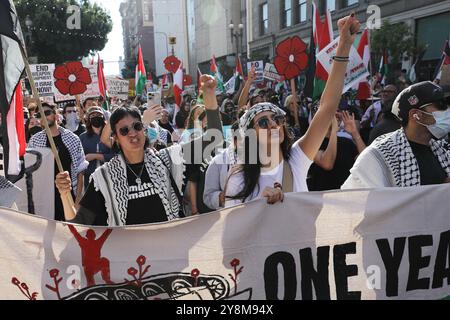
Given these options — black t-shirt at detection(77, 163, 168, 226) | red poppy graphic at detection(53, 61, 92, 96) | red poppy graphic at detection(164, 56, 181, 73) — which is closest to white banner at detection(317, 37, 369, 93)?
black t-shirt at detection(77, 163, 168, 226)

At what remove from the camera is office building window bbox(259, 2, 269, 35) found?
102ft

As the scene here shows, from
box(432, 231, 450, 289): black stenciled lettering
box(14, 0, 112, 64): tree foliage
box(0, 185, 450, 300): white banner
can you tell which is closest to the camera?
box(0, 185, 450, 300): white banner

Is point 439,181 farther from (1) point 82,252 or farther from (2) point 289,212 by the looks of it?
(1) point 82,252

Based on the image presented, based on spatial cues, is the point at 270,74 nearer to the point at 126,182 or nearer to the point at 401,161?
the point at 401,161

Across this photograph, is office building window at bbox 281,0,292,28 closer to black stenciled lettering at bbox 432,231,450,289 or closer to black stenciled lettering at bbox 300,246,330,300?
black stenciled lettering at bbox 432,231,450,289

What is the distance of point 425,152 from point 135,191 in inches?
67.6

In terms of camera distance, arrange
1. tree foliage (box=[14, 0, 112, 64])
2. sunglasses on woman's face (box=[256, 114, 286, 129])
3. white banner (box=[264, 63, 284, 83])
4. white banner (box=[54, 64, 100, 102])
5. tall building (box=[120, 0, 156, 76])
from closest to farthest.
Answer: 1. sunglasses on woman's face (box=[256, 114, 286, 129])
2. white banner (box=[54, 64, 100, 102])
3. white banner (box=[264, 63, 284, 83])
4. tree foliage (box=[14, 0, 112, 64])
5. tall building (box=[120, 0, 156, 76])

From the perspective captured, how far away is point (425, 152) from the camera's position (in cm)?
290

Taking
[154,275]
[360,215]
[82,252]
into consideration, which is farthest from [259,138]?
[82,252]

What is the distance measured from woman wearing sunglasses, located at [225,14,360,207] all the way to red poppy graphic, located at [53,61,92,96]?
23.7 ft

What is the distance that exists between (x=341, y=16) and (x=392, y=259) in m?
21.9

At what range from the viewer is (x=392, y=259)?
2539 mm
